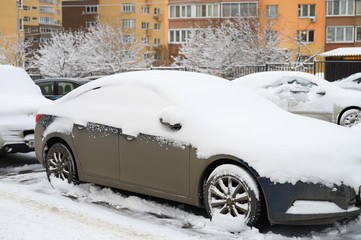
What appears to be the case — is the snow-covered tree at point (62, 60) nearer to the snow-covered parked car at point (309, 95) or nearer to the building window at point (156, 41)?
the building window at point (156, 41)

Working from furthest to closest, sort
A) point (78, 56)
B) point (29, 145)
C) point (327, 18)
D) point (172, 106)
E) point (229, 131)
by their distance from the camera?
1. point (327, 18)
2. point (78, 56)
3. point (29, 145)
4. point (172, 106)
5. point (229, 131)

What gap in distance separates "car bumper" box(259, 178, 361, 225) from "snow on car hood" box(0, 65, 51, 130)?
5.00m

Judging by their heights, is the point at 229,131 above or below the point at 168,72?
below

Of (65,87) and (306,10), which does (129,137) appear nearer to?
(65,87)

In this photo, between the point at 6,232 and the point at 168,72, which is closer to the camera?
the point at 6,232

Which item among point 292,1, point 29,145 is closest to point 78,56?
point 292,1

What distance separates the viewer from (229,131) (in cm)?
514

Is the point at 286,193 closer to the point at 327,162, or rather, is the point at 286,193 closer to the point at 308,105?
the point at 327,162

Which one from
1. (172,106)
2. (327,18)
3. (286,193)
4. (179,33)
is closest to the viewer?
(286,193)

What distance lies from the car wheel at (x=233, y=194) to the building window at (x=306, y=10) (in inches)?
2094

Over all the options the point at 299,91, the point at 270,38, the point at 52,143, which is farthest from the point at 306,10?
the point at 52,143

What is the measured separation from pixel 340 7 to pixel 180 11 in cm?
1798

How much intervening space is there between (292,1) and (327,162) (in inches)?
2101

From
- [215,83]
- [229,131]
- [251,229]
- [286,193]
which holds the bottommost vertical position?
[251,229]
